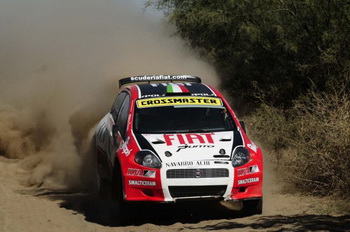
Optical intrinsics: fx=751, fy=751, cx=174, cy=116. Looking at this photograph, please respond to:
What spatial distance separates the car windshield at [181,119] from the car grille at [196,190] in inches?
41.9

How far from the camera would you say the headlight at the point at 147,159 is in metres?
9.31

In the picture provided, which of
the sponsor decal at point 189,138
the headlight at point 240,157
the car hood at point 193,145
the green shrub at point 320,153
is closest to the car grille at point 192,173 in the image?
the car hood at point 193,145

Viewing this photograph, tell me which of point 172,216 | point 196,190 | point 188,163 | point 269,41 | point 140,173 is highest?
point 269,41

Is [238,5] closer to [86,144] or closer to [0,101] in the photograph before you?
[86,144]

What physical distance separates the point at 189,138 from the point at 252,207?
1.24 m

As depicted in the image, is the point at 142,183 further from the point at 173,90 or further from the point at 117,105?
the point at 117,105

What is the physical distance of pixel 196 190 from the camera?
367 inches

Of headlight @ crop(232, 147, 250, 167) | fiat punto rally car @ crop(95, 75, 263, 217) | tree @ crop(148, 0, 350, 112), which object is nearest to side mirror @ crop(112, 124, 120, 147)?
fiat punto rally car @ crop(95, 75, 263, 217)

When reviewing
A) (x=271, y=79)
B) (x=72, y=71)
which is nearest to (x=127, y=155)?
(x=271, y=79)

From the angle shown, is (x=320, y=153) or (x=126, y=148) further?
(x=320, y=153)

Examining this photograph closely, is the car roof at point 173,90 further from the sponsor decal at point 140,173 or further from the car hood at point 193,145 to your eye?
the sponsor decal at point 140,173

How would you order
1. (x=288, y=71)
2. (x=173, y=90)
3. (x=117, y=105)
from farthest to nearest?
(x=288, y=71), (x=117, y=105), (x=173, y=90)

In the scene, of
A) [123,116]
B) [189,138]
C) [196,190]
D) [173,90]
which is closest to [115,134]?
[123,116]

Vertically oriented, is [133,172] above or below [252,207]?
above
